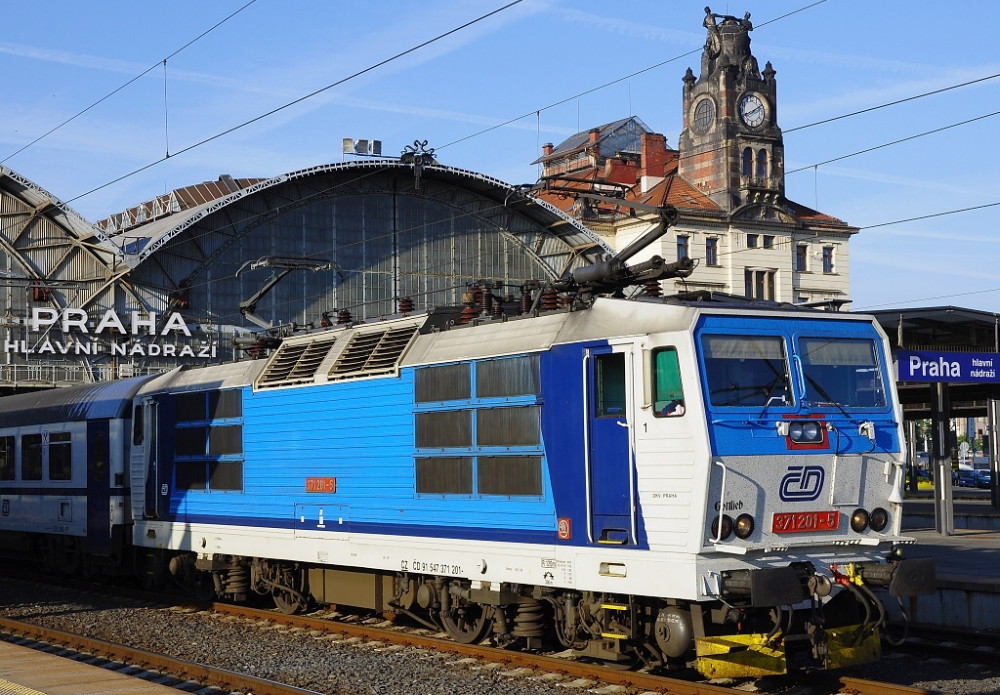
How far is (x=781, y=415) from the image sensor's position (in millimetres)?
11711

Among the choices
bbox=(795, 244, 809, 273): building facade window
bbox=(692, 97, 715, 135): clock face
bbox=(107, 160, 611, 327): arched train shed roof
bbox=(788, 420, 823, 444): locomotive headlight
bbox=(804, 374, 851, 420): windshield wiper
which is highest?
bbox=(692, 97, 715, 135): clock face

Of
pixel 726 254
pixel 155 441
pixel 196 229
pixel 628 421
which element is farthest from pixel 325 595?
pixel 726 254

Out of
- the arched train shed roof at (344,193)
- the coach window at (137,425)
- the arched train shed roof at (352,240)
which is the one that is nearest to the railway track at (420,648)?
the coach window at (137,425)

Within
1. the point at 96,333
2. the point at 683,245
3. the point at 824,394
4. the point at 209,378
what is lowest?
the point at 824,394

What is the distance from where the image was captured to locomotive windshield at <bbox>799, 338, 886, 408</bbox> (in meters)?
12.1

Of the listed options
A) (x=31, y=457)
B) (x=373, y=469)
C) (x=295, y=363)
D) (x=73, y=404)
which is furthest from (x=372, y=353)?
(x=31, y=457)

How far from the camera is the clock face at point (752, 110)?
72938 millimetres

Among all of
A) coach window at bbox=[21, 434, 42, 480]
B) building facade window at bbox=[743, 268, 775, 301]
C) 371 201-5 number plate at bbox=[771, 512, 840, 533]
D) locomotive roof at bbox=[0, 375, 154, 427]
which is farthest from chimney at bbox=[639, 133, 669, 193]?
371 201-5 number plate at bbox=[771, 512, 840, 533]

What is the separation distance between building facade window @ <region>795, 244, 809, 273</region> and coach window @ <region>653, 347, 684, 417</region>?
6855 cm

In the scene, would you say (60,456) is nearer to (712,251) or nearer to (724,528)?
(724,528)

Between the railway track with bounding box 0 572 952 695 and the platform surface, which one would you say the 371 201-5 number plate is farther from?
the platform surface

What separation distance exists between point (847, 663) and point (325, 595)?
25.8 feet

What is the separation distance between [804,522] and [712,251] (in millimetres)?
63999

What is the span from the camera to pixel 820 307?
1364cm
